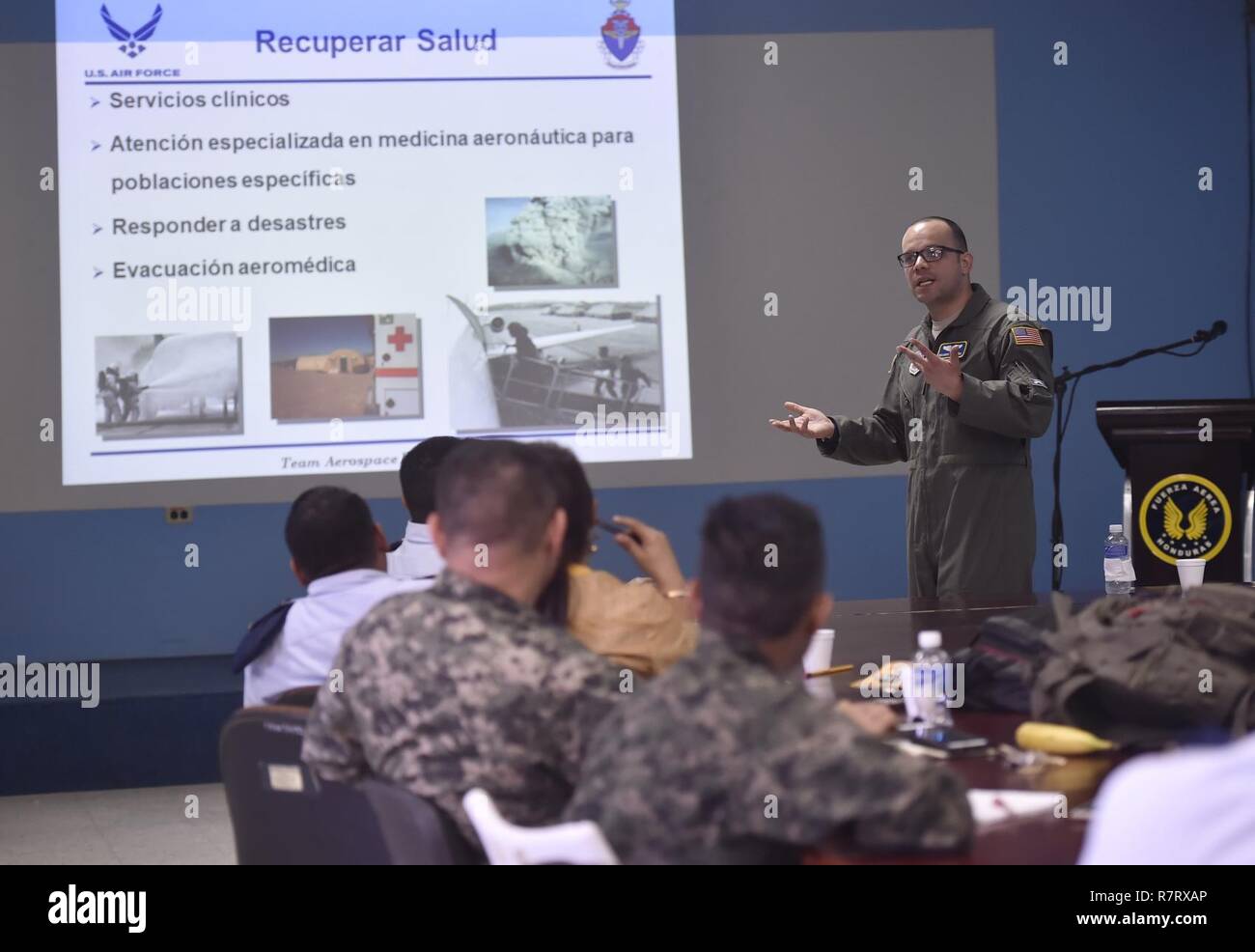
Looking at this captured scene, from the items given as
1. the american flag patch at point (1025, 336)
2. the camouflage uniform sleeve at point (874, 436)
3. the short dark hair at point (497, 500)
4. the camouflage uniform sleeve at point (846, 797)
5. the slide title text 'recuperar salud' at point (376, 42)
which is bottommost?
the camouflage uniform sleeve at point (846, 797)

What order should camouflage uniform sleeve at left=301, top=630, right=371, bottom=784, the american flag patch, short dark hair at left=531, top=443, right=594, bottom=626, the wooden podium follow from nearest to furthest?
camouflage uniform sleeve at left=301, top=630, right=371, bottom=784, short dark hair at left=531, top=443, right=594, bottom=626, the american flag patch, the wooden podium

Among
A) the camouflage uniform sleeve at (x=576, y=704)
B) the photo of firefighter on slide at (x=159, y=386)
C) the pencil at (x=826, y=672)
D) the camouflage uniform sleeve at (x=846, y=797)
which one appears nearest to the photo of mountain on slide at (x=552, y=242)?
the photo of firefighter on slide at (x=159, y=386)

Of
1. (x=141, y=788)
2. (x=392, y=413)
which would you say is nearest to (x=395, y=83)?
(x=392, y=413)

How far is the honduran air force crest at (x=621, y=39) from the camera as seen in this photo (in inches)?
202

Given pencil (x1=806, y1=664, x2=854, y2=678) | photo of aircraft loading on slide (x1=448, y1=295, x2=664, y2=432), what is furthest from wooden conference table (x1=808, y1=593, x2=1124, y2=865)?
photo of aircraft loading on slide (x1=448, y1=295, x2=664, y2=432)

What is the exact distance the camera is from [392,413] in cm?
509

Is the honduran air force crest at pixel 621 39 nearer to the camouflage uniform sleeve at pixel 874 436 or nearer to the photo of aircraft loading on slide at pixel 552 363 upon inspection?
the photo of aircraft loading on slide at pixel 552 363

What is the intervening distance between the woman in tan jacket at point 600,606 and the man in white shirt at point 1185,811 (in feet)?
3.40

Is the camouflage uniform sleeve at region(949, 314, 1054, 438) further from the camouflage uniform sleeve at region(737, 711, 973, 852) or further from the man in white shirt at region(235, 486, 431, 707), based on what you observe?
the camouflage uniform sleeve at region(737, 711, 973, 852)

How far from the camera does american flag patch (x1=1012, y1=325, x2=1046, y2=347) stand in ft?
11.8

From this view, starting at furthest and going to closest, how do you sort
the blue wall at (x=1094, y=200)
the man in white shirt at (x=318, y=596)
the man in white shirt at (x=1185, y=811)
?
the blue wall at (x=1094, y=200) → the man in white shirt at (x=318, y=596) → the man in white shirt at (x=1185, y=811)

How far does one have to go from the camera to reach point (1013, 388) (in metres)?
3.48

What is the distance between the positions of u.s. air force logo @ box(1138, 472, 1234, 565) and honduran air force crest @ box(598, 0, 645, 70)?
2.55m
